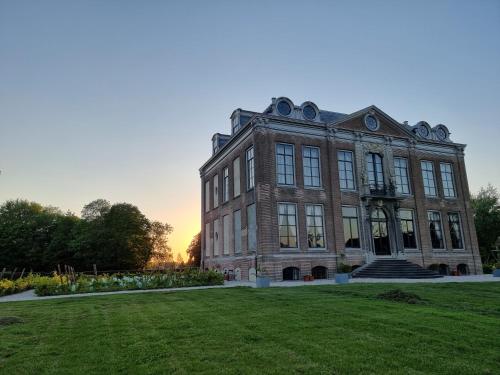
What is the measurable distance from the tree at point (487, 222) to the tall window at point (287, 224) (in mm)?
26334

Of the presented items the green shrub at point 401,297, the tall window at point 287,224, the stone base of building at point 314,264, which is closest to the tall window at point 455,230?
the stone base of building at point 314,264

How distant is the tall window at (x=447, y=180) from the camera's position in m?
29.2

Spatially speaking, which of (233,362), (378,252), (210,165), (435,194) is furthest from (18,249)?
(233,362)

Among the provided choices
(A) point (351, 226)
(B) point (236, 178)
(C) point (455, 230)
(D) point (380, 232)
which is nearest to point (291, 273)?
(A) point (351, 226)

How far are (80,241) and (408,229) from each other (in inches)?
1411

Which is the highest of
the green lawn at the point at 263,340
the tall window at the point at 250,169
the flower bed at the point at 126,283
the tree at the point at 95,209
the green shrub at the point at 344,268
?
the tree at the point at 95,209

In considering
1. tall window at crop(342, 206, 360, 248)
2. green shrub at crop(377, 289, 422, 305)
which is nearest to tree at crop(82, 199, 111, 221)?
tall window at crop(342, 206, 360, 248)

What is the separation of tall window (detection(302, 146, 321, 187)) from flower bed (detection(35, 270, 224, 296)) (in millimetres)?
8875

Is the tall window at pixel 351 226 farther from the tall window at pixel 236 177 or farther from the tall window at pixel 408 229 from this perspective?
the tall window at pixel 236 177

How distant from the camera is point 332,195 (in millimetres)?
24219

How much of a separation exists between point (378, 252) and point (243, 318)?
1933 centimetres

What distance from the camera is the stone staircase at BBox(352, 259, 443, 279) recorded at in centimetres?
2183

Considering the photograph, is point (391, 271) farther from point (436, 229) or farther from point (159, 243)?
A: point (159, 243)

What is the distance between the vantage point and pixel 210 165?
31953 millimetres
